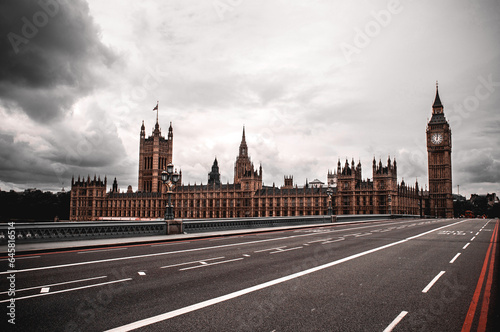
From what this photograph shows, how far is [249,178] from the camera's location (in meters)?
118

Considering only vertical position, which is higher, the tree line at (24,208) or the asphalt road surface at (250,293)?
the asphalt road surface at (250,293)

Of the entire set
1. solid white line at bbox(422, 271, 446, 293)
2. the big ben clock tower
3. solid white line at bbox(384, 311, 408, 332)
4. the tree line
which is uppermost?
the big ben clock tower

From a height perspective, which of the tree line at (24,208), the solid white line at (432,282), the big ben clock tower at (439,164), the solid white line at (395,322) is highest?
the big ben clock tower at (439,164)

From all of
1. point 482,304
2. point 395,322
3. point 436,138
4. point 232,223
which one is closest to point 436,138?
point 436,138

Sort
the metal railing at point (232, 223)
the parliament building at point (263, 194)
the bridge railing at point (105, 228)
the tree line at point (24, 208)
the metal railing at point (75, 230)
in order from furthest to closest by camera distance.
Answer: the parliament building at point (263, 194)
the tree line at point (24, 208)
the metal railing at point (232, 223)
the bridge railing at point (105, 228)
the metal railing at point (75, 230)

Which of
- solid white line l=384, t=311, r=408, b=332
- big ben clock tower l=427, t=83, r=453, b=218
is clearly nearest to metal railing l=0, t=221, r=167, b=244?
solid white line l=384, t=311, r=408, b=332

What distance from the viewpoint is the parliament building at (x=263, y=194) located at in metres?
99.4

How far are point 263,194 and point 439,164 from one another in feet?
244

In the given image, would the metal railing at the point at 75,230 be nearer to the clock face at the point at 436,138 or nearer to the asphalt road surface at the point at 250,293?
the asphalt road surface at the point at 250,293

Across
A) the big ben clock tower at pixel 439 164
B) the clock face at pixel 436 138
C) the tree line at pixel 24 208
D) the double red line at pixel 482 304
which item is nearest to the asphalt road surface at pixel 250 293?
the double red line at pixel 482 304

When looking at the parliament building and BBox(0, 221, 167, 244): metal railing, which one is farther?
the parliament building

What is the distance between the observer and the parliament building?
99.4 meters

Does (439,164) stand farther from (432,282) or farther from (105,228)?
(432,282)

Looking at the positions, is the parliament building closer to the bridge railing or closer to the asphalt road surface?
the bridge railing
